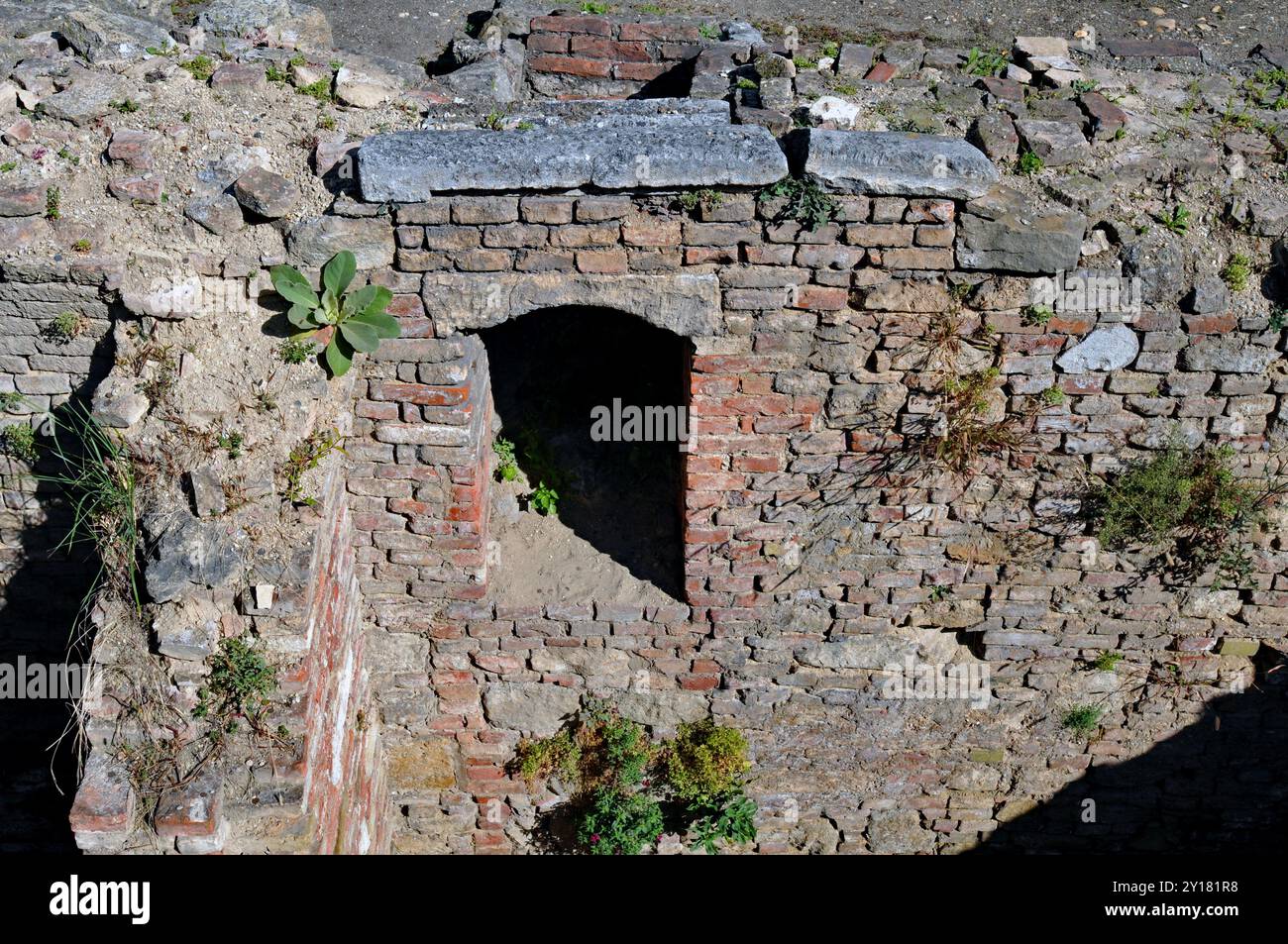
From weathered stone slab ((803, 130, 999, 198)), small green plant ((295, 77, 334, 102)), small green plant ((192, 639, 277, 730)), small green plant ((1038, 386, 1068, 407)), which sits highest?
small green plant ((295, 77, 334, 102))

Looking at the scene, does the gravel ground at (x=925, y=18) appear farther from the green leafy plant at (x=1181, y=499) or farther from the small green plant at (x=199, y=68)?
the green leafy plant at (x=1181, y=499)

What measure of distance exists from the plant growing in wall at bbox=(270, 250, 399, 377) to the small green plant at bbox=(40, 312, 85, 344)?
102 cm

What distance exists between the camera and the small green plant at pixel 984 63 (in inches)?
198

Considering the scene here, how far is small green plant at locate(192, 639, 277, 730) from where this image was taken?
398 cm

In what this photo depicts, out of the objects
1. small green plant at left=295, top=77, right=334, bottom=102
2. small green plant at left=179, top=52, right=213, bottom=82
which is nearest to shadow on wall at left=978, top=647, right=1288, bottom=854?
small green plant at left=295, top=77, right=334, bottom=102

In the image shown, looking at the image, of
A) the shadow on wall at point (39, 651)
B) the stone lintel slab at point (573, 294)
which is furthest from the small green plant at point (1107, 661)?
the shadow on wall at point (39, 651)

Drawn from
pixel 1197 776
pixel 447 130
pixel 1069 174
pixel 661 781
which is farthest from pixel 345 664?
pixel 1197 776

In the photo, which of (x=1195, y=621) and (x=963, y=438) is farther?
(x=1195, y=621)

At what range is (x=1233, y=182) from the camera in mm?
4609

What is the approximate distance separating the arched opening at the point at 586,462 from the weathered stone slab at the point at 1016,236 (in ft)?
4.76

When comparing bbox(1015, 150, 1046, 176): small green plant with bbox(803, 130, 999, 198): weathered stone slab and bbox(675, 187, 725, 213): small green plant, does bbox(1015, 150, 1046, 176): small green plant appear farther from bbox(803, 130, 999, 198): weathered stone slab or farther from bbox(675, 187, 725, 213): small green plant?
bbox(675, 187, 725, 213): small green plant

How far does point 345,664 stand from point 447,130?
2.36 metres

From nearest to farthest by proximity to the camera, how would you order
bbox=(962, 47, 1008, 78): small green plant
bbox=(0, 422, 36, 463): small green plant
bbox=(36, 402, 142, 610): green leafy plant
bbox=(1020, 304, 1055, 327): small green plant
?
bbox=(36, 402, 142, 610): green leafy plant < bbox=(1020, 304, 1055, 327): small green plant < bbox=(0, 422, 36, 463): small green plant < bbox=(962, 47, 1008, 78): small green plant
